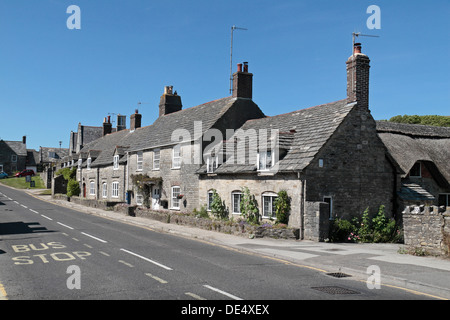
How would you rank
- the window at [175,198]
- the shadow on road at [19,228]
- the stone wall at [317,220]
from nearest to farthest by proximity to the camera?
the stone wall at [317,220], the shadow on road at [19,228], the window at [175,198]

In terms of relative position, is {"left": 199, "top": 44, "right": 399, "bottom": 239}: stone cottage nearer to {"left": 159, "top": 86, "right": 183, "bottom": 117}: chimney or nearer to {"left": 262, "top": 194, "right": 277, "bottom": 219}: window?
{"left": 262, "top": 194, "right": 277, "bottom": 219}: window

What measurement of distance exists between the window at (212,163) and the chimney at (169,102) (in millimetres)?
14539

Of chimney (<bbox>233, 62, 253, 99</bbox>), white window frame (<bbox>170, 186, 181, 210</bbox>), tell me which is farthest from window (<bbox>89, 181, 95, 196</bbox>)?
chimney (<bbox>233, 62, 253, 99</bbox>)

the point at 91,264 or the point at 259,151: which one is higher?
the point at 259,151

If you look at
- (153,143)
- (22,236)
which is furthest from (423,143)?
(22,236)

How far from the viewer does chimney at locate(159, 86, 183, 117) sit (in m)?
39.4

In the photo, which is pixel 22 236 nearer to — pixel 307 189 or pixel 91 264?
pixel 91 264

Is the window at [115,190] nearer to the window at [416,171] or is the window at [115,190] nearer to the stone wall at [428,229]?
the window at [416,171]

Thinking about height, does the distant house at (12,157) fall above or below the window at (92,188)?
above

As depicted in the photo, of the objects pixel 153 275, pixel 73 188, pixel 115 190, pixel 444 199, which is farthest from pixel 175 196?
pixel 73 188

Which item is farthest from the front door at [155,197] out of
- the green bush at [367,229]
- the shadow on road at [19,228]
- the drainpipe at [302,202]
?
the green bush at [367,229]

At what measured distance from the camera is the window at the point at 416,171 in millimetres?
25934

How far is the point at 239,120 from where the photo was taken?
1167 inches
